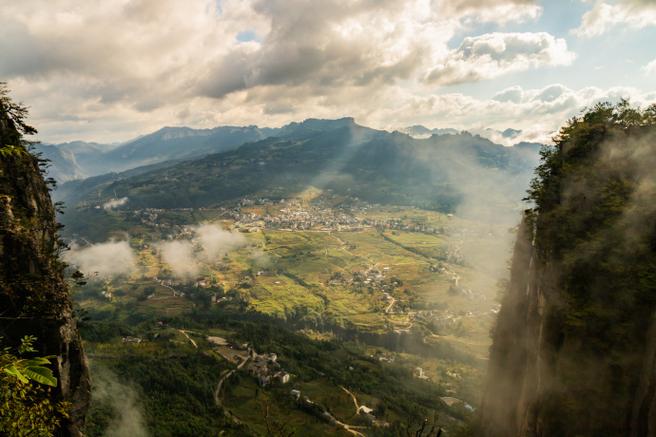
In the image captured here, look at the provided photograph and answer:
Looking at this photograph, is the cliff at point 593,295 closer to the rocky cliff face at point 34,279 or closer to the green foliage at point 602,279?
the green foliage at point 602,279

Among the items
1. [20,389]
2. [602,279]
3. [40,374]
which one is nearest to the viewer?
[40,374]

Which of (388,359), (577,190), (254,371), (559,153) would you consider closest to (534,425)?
(577,190)

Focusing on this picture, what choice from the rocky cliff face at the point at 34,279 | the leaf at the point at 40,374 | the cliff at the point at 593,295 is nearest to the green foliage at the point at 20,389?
the leaf at the point at 40,374

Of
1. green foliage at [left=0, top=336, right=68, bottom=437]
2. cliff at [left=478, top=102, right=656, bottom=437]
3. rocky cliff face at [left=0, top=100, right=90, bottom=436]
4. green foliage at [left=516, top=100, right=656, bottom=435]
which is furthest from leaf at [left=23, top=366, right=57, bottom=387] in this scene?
green foliage at [left=516, top=100, right=656, bottom=435]

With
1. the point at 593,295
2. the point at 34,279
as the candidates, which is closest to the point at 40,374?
the point at 34,279

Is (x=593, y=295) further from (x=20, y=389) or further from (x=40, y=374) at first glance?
(x=20, y=389)

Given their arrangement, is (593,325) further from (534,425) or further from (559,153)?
(559,153)
